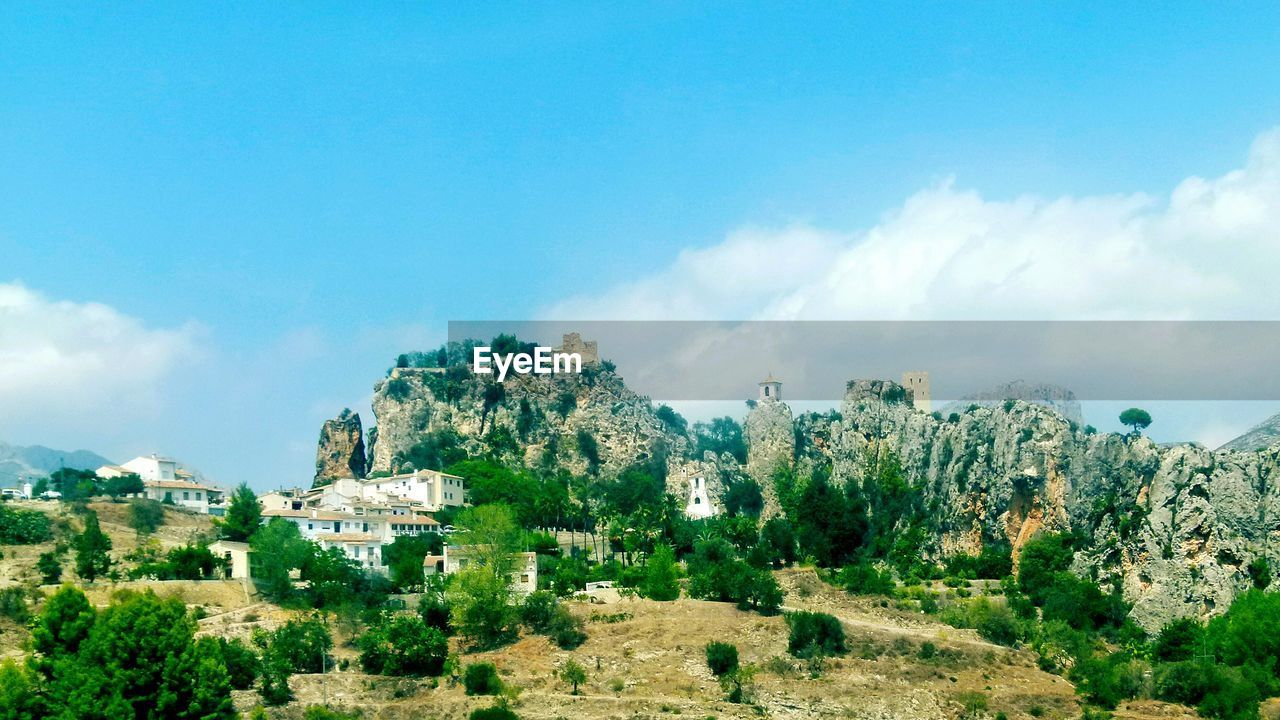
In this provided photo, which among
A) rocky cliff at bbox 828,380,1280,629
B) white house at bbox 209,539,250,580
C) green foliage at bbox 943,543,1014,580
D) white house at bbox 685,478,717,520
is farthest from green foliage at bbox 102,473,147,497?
green foliage at bbox 943,543,1014,580

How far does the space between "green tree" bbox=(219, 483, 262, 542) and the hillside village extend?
23cm

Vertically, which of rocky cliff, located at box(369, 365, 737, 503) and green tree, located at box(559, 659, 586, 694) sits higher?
rocky cliff, located at box(369, 365, 737, 503)

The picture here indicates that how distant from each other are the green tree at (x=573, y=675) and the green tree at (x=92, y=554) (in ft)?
87.6

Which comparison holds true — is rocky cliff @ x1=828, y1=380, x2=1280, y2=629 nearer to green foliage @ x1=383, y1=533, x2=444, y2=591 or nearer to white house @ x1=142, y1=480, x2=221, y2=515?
green foliage @ x1=383, y1=533, x2=444, y2=591

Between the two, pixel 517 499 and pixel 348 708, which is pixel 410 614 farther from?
pixel 517 499

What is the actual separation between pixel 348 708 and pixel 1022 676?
31.8 meters

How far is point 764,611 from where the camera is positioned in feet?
226

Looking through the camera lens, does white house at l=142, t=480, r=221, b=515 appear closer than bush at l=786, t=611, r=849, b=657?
No

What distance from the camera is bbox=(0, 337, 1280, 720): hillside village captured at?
57406 mm

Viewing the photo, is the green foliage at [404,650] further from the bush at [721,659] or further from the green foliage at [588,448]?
the green foliage at [588,448]

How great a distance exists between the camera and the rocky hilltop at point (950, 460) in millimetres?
72250

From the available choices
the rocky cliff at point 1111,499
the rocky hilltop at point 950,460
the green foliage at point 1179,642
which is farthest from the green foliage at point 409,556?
the green foliage at point 1179,642

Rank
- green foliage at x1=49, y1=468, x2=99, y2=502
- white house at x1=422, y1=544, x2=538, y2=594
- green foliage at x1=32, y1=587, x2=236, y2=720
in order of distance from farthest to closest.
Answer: green foliage at x1=49, y1=468, x2=99, y2=502 < white house at x1=422, y1=544, x2=538, y2=594 < green foliage at x1=32, y1=587, x2=236, y2=720

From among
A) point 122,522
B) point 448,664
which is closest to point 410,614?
point 448,664
